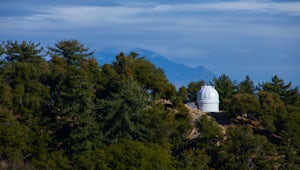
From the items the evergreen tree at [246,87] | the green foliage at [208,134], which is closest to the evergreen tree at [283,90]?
the evergreen tree at [246,87]

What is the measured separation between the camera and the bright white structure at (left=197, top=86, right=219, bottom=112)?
52375 mm

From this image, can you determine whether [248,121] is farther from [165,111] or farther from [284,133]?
[165,111]

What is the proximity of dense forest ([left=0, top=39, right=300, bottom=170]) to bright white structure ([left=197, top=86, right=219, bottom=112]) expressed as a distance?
8.22 feet

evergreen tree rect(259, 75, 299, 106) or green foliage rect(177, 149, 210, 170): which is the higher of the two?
evergreen tree rect(259, 75, 299, 106)

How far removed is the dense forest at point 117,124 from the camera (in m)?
39.0

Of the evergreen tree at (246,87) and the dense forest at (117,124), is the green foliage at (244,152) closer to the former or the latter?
the dense forest at (117,124)

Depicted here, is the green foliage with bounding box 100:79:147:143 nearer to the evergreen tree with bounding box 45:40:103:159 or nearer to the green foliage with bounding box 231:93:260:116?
the evergreen tree with bounding box 45:40:103:159

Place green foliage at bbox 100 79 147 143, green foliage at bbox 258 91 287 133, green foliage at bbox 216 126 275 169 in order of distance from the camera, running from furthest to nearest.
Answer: green foliage at bbox 258 91 287 133 < green foliage at bbox 100 79 147 143 < green foliage at bbox 216 126 275 169

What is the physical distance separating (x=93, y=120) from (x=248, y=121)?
46.5ft

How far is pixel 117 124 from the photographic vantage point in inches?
1630

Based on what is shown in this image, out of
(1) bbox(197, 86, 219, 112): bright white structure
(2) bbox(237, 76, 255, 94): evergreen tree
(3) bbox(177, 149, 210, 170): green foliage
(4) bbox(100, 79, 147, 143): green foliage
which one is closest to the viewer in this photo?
(3) bbox(177, 149, 210, 170): green foliage

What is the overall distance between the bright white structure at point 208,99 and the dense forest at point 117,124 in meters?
2.51

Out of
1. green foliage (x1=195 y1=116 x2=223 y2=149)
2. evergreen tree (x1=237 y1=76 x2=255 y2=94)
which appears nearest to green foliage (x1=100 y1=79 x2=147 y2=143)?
green foliage (x1=195 y1=116 x2=223 y2=149)

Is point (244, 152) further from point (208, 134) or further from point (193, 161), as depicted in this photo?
point (193, 161)
